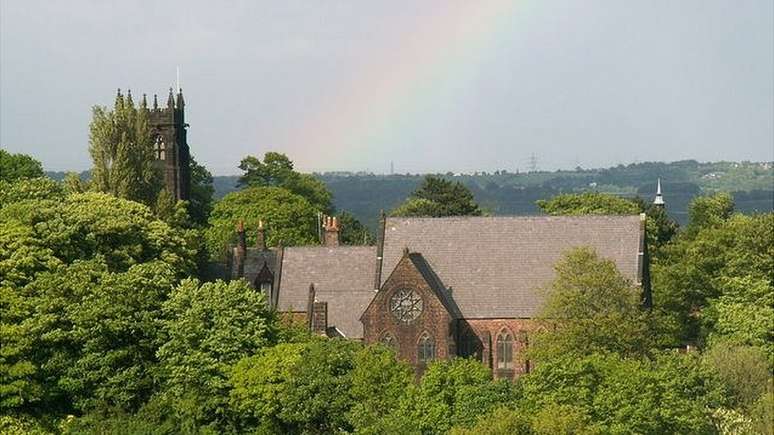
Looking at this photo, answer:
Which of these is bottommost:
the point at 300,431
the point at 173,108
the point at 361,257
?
the point at 300,431

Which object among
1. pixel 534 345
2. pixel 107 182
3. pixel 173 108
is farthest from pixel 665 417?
pixel 173 108

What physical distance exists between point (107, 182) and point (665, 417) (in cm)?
4472

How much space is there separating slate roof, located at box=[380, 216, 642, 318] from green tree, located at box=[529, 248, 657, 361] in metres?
7.01

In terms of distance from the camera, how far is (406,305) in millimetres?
75562

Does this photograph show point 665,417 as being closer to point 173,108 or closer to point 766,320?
point 766,320

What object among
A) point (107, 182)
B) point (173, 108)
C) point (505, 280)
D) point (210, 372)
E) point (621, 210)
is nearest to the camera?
point (210, 372)

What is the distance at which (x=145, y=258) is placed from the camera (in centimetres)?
7544

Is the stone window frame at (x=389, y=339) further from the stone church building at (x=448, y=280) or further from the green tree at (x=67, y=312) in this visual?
the green tree at (x=67, y=312)

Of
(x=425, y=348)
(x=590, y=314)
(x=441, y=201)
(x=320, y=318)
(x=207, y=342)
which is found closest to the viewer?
(x=207, y=342)

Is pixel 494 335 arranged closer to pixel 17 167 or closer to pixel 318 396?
pixel 318 396

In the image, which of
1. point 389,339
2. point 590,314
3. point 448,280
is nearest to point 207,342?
point 389,339

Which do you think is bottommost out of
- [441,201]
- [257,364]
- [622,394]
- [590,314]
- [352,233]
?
[622,394]

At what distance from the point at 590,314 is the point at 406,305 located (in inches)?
394

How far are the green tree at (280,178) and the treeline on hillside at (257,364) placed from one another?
6247 cm
